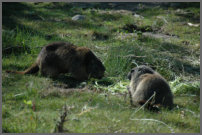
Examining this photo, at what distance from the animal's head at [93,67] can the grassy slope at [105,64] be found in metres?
0.18

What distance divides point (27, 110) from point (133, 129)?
174cm

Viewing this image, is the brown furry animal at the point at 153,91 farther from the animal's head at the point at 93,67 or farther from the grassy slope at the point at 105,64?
the animal's head at the point at 93,67

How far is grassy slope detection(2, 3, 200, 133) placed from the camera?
15.2 ft

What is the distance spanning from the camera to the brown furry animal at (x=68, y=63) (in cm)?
664

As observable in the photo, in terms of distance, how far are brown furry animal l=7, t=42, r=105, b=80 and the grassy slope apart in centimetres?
23

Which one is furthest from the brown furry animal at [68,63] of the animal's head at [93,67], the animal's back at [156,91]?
the animal's back at [156,91]

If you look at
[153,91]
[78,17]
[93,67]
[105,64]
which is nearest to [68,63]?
[93,67]

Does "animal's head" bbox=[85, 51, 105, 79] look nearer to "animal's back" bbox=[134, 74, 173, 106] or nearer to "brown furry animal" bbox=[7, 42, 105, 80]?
"brown furry animal" bbox=[7, 42, 105, 80]

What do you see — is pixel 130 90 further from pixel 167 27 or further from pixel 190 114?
pixel 167 27

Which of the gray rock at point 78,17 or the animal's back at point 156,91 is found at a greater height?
the gray rock at point 78,17

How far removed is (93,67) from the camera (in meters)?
6.69

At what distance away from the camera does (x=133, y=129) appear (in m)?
4.46

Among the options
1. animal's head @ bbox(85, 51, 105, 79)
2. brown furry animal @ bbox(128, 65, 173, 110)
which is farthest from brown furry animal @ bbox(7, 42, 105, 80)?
brown furry animal @ bbox(128, 65, 173, 110)

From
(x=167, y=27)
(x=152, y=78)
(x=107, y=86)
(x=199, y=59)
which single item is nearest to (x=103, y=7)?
(x=167, y=27)
